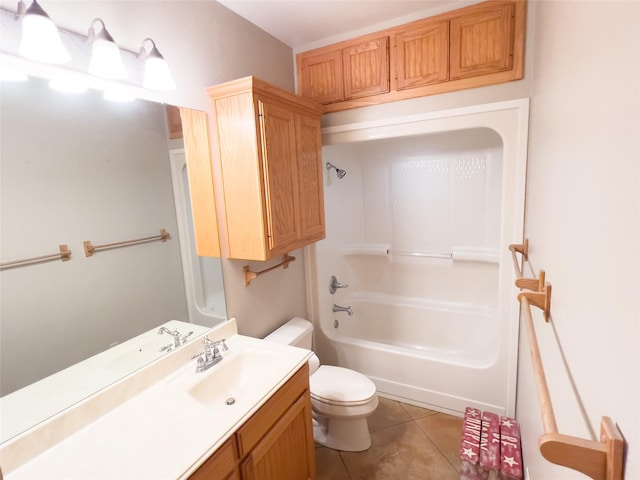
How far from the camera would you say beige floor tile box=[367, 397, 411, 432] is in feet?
7.20

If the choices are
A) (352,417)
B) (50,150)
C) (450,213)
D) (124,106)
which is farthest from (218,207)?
(450,213)

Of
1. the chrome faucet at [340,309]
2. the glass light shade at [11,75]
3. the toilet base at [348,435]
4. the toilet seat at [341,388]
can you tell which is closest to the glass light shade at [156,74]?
the glass light shade at [11,75]

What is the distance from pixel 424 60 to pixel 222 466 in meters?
2.32

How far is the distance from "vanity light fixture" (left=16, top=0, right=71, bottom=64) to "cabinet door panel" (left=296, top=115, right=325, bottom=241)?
113cm

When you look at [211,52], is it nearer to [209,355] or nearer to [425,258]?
[209,355]

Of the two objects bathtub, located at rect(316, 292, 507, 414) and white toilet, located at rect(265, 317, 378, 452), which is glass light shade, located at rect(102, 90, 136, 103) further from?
bathtub, located at rect(316, 292, 507, 414)

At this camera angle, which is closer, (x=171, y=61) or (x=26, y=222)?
(x=26, y=222)

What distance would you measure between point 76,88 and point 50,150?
0.26 m

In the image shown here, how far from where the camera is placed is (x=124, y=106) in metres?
1.33

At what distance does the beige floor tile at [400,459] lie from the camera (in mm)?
1811

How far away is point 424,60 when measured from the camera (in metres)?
1.97

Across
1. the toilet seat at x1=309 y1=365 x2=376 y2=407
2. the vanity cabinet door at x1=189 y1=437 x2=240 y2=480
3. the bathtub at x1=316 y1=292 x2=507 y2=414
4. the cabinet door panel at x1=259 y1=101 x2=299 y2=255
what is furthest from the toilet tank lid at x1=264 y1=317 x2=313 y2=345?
Result: the vanity cabinet door at x1=189 y1=437 x2=240 y2=480

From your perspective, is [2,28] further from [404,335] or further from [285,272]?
[404,335]

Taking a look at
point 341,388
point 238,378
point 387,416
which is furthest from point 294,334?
point 387,416
